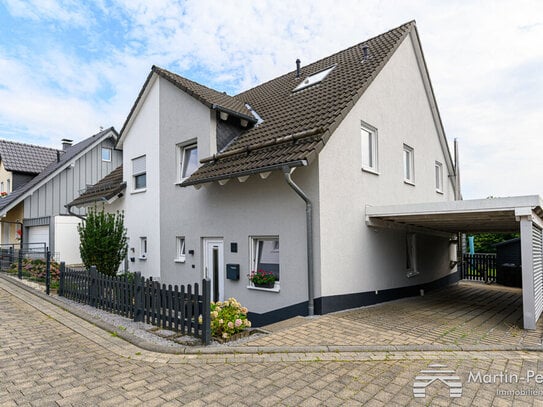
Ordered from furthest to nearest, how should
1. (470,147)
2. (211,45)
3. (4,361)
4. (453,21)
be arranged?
(470,147) → (211,45) → (453,21) → (4,361)

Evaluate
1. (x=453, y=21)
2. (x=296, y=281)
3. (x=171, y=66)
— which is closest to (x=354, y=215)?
(x=296, y=281)

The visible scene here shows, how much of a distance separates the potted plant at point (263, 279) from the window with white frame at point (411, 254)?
16.8ft

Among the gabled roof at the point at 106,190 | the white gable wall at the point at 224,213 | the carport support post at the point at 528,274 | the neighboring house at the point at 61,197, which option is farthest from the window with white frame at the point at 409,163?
the neighboring house at the point at 61,197

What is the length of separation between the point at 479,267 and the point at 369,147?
36.6 ft

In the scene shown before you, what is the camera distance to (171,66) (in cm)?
1226

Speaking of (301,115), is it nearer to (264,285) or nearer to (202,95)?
(202,95)

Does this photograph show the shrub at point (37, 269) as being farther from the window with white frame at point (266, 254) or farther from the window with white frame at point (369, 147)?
the window with white frame at point (369, 147)

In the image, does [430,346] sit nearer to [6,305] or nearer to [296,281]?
[296,281]

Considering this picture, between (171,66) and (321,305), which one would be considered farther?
(171,66)

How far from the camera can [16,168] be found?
21.4m

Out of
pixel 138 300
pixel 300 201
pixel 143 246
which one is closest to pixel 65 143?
pixel 143 246

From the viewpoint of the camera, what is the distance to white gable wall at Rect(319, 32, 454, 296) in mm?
7609

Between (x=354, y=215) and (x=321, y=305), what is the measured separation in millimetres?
2412

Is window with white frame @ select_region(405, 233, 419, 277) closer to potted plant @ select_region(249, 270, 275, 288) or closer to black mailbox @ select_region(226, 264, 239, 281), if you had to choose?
potted plant @ select_region(249, 270, 275, 288)
